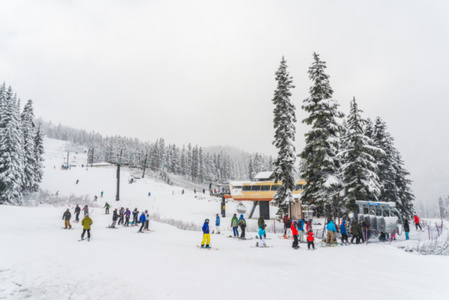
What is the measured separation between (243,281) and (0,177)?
39.2 metres

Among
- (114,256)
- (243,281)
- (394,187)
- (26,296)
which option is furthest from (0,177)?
(394,187)

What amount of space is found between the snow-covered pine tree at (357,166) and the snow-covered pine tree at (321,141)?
102 inches

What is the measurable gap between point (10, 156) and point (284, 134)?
3643cm

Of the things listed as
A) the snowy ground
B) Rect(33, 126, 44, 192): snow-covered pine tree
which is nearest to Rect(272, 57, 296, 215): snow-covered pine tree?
the snowy ground

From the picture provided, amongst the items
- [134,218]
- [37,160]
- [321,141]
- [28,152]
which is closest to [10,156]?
[28,152]

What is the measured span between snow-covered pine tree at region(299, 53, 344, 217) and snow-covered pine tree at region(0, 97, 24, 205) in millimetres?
37415

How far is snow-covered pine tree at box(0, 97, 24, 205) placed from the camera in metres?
34.4

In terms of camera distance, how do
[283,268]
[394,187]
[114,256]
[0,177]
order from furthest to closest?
[0,177]
[394,187]
[114,256]
[283,268]

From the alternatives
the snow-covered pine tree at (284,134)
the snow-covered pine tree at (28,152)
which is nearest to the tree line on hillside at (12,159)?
the snow-covered pine tree at (28,152)

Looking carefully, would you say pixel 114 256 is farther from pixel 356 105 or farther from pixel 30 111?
pixel 30 111

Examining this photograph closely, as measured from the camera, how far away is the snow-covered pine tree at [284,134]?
90.1ft

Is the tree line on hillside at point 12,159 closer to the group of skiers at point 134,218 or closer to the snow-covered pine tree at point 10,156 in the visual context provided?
the snow-covered pine tree at point 10,156

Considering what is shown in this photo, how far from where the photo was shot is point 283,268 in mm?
10844

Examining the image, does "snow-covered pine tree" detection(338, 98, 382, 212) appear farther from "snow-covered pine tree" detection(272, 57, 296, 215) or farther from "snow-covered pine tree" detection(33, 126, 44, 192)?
"snow-covered pine tree" detection(33, 126, 44, 192)
